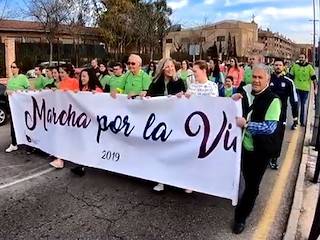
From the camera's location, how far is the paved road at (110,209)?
4.64m

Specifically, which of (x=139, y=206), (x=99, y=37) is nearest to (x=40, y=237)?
(x=139, y=206)

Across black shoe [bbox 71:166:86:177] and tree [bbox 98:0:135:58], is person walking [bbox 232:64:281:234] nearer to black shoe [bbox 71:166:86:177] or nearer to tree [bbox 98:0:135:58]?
black shoe [bbox 71:166:86:177]

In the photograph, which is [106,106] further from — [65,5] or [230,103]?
[65,5]

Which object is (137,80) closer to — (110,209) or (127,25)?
(110,209)

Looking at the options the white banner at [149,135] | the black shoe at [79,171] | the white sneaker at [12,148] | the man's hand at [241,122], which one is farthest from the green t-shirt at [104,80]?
the man's hand at [241,122]

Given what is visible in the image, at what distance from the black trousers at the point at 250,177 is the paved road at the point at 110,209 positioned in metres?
0.21

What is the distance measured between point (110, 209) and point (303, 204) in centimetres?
230

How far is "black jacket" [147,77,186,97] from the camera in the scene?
6026 mm

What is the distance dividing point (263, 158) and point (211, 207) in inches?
44.8

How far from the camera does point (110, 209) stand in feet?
17.3

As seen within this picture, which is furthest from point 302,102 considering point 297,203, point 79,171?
point 79,171

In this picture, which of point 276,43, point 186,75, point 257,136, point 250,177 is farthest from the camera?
point 276,43

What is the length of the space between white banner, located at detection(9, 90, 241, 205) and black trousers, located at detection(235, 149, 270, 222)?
0.12m

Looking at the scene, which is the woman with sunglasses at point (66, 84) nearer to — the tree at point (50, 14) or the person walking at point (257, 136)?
the person walking at point (257, 136)
